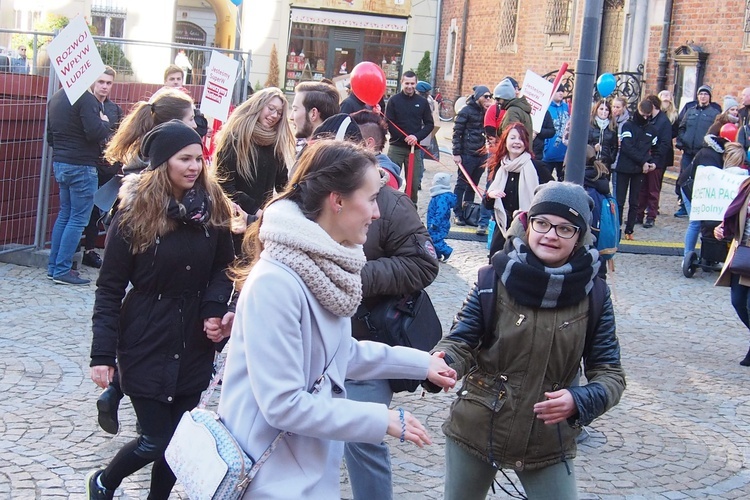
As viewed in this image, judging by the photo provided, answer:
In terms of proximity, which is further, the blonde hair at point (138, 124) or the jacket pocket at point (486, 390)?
the blonde hair at point (138, 124)

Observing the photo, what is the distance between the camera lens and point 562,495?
11.4 feet

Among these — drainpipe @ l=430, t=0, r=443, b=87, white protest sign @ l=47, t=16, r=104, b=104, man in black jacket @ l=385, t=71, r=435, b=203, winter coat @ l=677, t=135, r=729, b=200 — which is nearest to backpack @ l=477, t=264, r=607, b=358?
white protest sign @ l=47, t=16, r=104, b=104

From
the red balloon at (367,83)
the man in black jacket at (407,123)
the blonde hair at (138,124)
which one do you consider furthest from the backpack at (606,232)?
the man in black jacket at (407,123)

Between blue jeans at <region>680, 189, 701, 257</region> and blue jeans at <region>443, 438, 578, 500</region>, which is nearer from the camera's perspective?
blue jeans at <region>443, 438, 578, 500</region>

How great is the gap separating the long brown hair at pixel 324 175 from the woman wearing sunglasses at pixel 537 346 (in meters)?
0.87

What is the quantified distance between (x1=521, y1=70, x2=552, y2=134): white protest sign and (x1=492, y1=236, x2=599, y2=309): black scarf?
774 cm

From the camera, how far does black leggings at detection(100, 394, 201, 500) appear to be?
13.0 feet

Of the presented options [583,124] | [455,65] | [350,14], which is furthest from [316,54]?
[583,124]

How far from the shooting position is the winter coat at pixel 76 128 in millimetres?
8555

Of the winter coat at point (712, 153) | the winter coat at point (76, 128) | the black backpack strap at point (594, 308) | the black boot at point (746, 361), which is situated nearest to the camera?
the black backpack strap at point (594, 308)

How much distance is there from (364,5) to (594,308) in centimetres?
3336

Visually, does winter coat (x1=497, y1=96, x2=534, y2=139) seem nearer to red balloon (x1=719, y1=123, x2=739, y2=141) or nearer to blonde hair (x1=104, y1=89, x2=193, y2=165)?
red balloon (x1=719, y1=123, x2=739, y2=141)

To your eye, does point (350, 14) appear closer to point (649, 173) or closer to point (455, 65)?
point (455, 65)

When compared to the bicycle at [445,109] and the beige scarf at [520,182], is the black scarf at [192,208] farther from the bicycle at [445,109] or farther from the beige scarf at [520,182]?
the bicycle at [445,109]
